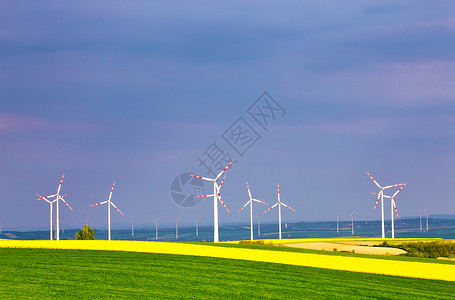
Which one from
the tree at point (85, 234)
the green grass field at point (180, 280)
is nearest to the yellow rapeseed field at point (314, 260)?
the green grass field at point (180, 280)

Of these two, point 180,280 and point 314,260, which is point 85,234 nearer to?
point 314,260

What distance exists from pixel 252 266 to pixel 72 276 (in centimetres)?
1057

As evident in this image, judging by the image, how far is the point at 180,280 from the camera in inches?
1073

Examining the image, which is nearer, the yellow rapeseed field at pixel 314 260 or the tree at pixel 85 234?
the yellow rapeseed field at pixel 314 260

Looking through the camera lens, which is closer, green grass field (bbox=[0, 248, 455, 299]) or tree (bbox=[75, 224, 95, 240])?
green grass field (bbox=[0, 248, 455, 299])

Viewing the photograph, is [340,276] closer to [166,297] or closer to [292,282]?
[292,282]

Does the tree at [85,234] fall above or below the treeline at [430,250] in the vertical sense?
above

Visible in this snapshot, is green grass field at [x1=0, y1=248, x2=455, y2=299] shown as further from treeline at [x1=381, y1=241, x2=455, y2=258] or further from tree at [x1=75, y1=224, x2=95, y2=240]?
treeline at [x1=381, y1=241, x2=455, y2=258]

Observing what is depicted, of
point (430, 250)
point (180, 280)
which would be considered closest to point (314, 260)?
point (180, 280)

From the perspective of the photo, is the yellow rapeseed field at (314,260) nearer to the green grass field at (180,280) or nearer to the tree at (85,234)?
the green grass field at (180,280)

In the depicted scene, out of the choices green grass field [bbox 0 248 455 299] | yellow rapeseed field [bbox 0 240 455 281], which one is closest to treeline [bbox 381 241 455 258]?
yellow rapeseed field [bbox 0 240 455 281]

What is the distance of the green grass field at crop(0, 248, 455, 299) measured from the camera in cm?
2431

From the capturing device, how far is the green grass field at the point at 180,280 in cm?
2431

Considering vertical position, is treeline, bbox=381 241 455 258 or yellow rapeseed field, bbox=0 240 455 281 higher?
yellow rapeseed field, bbox=0 240 455 281
